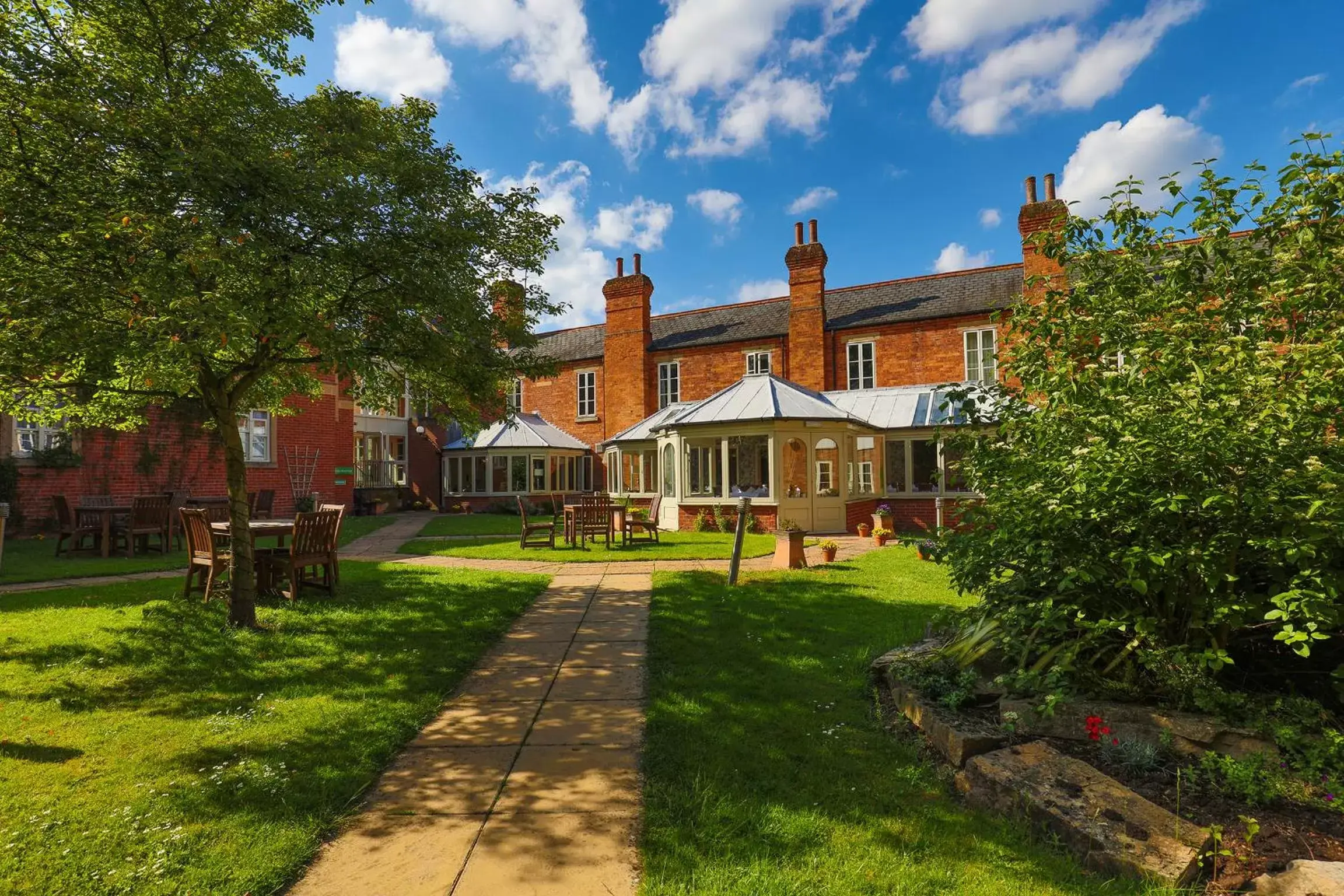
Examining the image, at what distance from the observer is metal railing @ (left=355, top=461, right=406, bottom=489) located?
26.2m

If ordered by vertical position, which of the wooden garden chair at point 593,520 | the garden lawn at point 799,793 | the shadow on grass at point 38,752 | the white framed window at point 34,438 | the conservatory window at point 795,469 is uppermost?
the white framed window at point 34,438

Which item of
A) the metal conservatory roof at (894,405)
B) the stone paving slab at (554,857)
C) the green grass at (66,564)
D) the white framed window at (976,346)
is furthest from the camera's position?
the white framed window at (976,346)

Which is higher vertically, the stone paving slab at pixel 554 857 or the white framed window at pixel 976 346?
the white framed window at pixel 976 346

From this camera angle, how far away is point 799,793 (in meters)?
3.25

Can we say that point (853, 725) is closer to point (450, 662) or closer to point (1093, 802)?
point (1093, 802)

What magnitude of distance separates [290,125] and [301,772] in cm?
511

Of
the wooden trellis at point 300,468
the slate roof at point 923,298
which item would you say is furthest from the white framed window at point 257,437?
the slate roof at point 923,298

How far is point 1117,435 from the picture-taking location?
350 cm

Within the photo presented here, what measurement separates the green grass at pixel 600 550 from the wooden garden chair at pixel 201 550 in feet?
14.9

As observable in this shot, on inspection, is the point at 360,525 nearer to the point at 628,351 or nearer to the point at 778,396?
the point at 628,351

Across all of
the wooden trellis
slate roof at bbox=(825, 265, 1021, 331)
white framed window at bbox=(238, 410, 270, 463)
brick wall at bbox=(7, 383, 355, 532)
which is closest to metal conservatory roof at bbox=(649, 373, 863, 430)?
slate roof at bbox=(825, 265, 1021, 331)

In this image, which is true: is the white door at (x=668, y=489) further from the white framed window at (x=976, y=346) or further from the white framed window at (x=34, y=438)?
the white framed window at (x=34, y=438)

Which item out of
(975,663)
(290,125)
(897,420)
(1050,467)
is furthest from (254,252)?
(897,420)

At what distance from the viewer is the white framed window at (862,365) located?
75.0 feet
